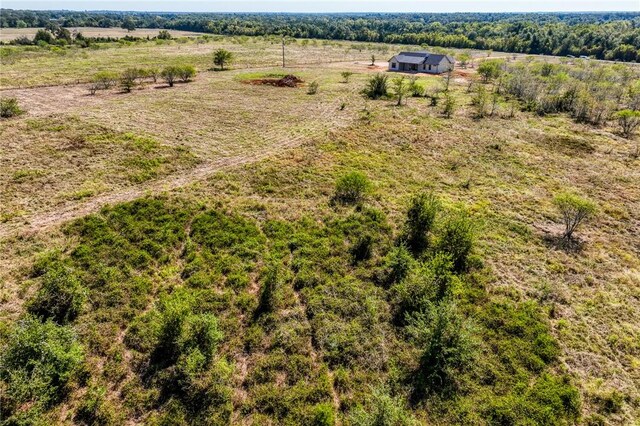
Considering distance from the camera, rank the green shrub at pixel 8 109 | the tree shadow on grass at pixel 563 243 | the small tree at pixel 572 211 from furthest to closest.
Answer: the green shrub at pixel 8 109
the small tree at pixel 572 211
the tree shadow on grass at pixel 563 243

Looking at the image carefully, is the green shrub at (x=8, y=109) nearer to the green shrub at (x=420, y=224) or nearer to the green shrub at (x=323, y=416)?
the green shrub at (x=420, y=224)

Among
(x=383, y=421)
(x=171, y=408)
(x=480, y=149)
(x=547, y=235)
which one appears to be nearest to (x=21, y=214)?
(x=171, y=408)

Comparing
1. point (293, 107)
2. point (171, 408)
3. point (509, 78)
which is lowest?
point (171, 408)

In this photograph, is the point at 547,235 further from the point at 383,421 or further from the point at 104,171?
the point at 104,171

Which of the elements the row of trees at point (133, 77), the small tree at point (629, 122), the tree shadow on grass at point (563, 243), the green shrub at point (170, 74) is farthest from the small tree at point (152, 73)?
the small tree at point (629, 122)

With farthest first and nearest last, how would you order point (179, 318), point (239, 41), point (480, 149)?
point (239, 41) < point (480, 149) < point (179, 318)

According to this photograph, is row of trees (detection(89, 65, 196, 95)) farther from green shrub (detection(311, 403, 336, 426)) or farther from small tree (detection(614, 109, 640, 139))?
small tree (detection(614, 109, 640, 139))

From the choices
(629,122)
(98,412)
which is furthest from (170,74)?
(629,122)

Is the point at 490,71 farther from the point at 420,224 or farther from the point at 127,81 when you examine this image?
the point at 127,81
